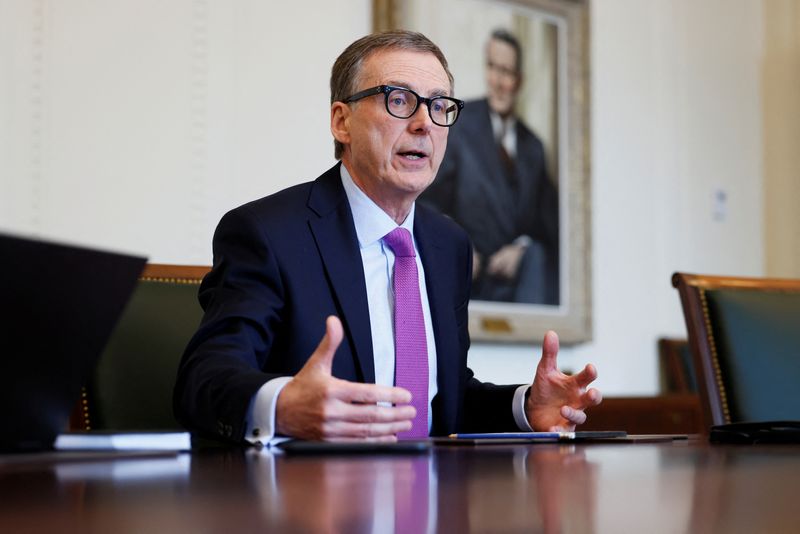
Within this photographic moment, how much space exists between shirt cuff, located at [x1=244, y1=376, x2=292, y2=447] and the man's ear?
102 centimetres

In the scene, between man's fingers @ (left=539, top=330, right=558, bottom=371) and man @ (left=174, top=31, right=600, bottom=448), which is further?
man's fingers @ (left=539, top=330, right=558, bottom=371)

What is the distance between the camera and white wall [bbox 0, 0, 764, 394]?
12.5 ft

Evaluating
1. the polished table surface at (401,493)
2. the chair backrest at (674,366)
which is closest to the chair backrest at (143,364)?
the polished table surface at (401,493)

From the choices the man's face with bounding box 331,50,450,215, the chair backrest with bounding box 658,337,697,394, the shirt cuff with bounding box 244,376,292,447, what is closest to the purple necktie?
the man's face with bounding box 331,50,450,215

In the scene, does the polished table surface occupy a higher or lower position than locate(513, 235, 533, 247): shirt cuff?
lower

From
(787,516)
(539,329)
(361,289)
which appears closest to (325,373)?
(361,289)

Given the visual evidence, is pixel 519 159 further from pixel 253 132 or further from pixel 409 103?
pixel 409 103

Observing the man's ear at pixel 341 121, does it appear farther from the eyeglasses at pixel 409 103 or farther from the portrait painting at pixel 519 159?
the portrait painting at pixel 519 159

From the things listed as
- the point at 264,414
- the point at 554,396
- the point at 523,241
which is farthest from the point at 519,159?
the point at 264,414

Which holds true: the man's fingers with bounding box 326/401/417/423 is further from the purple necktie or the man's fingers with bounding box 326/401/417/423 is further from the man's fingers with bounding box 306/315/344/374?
the purple necktie

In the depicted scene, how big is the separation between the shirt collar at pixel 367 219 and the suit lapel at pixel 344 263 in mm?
52

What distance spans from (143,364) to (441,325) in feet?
2.15

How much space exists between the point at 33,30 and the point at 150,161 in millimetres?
603

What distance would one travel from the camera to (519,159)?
17.4 ft
